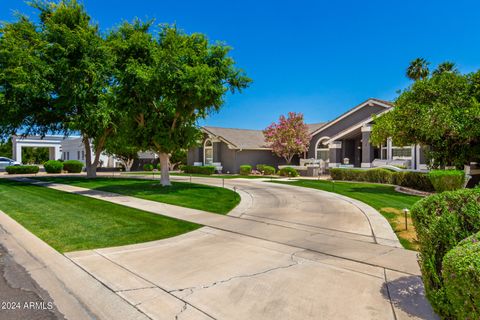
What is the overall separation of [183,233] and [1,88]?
2163 centimetres

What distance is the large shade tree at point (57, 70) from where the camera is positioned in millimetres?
21500

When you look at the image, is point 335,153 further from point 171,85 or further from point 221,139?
point 171,85

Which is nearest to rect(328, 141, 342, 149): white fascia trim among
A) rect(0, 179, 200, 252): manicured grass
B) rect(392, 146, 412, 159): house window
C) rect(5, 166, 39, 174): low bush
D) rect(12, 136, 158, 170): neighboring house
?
Result: rect(392, 146, 412, 159): house window

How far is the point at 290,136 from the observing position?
105 feet

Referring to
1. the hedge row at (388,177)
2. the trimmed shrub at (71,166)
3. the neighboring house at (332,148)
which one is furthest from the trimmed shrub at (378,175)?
the trimmed shrub at (71,166)

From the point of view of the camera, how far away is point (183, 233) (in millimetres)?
8344

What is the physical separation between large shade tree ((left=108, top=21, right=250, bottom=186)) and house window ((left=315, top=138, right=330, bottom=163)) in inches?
633

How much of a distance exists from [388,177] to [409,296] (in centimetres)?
1876

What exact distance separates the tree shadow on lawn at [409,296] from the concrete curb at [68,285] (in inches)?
127

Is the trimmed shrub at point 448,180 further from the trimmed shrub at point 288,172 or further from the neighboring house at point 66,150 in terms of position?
the neighboring house at point 66,150

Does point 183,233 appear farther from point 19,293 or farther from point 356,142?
point 356,142

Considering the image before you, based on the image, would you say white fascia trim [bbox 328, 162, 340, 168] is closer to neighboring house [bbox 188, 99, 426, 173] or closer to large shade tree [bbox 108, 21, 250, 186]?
neighboring house [bbox 188, 99, 426, 173]

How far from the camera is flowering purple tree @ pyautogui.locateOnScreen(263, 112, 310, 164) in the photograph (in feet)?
105

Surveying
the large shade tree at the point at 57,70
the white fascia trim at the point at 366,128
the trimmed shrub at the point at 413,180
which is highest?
the large shade tree at the point at 57,70
